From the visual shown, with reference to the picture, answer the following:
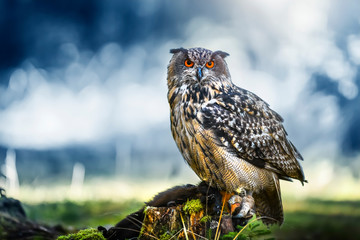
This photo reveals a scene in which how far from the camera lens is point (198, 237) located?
1774 mm

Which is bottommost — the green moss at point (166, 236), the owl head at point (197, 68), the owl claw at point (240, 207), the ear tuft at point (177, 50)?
the green moss at point (166, 236)

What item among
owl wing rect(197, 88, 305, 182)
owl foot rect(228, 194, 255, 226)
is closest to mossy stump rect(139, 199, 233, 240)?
owl foot rect(228, 194, 255, 226)

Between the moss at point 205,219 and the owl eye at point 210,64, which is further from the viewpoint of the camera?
the owl eye at point 210,64

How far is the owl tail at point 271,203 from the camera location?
2144 millimetres

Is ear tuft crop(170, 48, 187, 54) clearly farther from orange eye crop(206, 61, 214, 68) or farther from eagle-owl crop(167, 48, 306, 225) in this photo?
orange eye crop(206, 61, 214, 68)

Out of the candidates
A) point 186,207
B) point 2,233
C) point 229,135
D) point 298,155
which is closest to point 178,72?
point 229,135

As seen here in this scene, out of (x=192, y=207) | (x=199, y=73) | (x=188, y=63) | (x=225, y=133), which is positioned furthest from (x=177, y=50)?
(x=192, y=207)

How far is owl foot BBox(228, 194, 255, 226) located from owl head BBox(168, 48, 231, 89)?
77 centimetres

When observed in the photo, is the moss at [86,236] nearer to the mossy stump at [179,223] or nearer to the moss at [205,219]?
the mossy stump at [179,223]

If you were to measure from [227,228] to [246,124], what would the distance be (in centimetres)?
65

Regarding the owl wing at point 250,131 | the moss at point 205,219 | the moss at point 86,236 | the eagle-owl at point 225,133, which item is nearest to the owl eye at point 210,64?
the eagle-owl at point 225,133

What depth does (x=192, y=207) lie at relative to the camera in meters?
1.82

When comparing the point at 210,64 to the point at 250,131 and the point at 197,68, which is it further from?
the point at 250,131

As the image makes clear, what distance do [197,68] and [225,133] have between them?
456 millimetres
